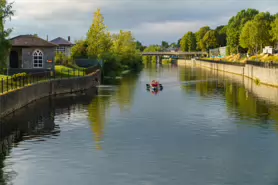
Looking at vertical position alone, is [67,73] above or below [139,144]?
above

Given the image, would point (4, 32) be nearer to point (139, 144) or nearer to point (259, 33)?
point (139, 144)

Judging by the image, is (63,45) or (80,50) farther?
(80,50)

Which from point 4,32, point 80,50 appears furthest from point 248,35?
point 4,32

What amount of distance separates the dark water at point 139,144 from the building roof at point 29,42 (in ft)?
A: 66.2

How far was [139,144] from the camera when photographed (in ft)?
118

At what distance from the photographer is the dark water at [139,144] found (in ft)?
89.2

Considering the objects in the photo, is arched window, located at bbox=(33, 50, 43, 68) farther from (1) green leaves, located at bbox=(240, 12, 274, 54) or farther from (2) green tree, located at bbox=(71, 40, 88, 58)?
(1) green leaves, located at bbox=(240, 12, 274, 54)

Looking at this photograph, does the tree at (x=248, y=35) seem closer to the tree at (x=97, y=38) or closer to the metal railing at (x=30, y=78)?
the tree at (x=97, y=38)

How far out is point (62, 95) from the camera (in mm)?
71125

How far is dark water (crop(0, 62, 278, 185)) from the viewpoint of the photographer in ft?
89.2

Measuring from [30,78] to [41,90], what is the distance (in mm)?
3925

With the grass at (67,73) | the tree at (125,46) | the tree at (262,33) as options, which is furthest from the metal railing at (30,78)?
the tree at (262,33)

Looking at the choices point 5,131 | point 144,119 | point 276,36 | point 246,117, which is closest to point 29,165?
point 5,131

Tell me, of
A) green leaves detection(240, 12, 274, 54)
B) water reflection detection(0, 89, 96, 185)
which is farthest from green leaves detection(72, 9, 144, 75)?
water reflection detection(0, 89, 96, 185)
